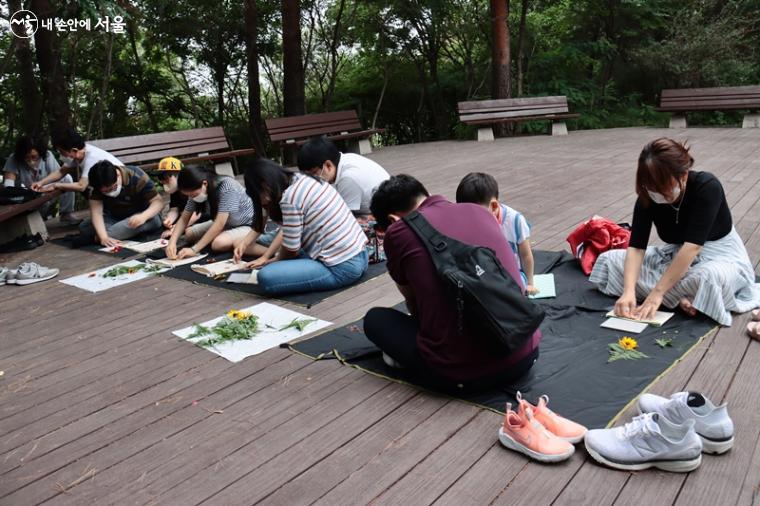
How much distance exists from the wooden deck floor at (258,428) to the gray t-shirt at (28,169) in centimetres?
300

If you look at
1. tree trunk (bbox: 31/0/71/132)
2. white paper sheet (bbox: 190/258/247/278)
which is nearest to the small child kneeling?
white paper sheet (bbox: 190/258/247/278)

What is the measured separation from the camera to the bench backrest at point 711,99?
981 cm

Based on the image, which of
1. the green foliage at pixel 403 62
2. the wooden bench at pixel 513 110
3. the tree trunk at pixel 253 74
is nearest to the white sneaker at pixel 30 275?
the green foliage at pixel 403 62

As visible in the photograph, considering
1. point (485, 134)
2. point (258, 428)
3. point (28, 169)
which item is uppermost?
point (485, 134)

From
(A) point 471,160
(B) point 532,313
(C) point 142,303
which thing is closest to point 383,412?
(B) point 532,313

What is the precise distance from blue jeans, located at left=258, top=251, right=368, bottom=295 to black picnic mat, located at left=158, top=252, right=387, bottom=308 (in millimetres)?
39

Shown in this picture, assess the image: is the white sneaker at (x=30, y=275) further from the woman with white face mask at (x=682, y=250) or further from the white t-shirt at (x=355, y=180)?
the woman with white face mask at (x=682, y=250)

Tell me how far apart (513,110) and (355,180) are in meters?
7.23

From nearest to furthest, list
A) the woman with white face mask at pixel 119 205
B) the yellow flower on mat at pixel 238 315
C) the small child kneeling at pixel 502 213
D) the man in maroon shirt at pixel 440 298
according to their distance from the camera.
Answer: the man in maroon shirt at pixel 440 298
the small child kneeling at pixel 502 213
the yellow flower on mat at pixel 238 315
the woman with white face mask at pixel 119 205

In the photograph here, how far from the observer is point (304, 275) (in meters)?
3.86

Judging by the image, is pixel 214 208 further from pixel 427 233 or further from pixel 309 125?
pixel 309 125

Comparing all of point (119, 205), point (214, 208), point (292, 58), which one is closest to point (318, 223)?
point (214, 208)

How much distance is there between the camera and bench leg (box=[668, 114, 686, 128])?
10602 millimetres

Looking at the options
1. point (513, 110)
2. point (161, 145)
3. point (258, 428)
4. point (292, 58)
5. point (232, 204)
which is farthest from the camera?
point (513, 110)
